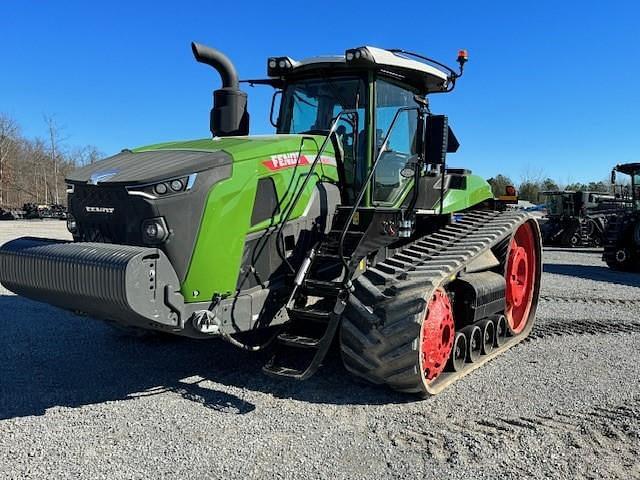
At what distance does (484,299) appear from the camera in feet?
17.7

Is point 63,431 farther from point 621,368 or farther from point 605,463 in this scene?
point 621,368

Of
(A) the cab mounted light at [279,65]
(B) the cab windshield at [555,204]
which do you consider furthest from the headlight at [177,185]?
(B) the cab windshield at [555,204]

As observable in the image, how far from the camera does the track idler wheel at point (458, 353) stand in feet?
16.5

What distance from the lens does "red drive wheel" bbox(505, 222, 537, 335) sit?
6531 millimetres

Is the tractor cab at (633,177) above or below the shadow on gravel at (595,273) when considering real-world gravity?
above

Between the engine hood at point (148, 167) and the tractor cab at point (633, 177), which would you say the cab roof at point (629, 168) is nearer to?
the tractor cab at point (633, 177)

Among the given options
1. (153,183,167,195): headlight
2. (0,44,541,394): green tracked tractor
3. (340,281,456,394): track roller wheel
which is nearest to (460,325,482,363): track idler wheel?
(0,44,541,394): green tracked tractor

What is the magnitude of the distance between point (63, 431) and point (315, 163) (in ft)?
8.73

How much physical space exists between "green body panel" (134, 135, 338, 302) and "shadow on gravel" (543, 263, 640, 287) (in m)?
9.29

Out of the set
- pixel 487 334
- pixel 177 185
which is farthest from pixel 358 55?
pixel 487 334

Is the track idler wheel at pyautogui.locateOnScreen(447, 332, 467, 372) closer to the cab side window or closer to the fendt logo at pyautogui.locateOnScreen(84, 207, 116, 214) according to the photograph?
the cab side window

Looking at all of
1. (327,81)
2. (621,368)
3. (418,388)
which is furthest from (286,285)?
(621,368)

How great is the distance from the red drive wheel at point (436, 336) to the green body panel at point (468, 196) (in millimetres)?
1199

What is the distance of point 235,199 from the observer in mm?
4258
